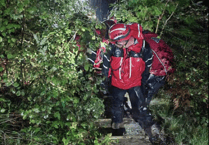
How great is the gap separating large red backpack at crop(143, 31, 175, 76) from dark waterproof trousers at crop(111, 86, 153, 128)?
0.74 m

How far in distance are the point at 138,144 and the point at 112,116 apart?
30.6 inches

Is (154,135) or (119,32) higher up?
(119,32)

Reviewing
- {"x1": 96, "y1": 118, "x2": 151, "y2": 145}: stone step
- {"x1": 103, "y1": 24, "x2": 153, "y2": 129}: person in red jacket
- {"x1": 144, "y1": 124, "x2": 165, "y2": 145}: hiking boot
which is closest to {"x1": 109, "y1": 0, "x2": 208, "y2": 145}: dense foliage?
{"x1": 144, "y1": 124, "x2": 165, "y2": 145}: hiking boot

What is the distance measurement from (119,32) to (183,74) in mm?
2478

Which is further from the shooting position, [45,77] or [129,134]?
[129,134]

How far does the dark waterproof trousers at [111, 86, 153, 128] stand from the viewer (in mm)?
3884

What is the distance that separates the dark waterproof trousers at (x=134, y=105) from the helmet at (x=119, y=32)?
3.78ft

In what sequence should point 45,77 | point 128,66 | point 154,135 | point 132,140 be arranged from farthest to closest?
point 154,135 → point 132,140 → point 128,66 → point 45,77

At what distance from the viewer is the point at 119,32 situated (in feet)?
10.2

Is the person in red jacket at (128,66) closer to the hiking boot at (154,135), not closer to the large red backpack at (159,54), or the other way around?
the hiking boot at (154,135)

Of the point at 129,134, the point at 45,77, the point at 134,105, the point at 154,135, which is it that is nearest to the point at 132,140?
the point at 129,134

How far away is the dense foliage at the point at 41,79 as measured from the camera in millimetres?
2146

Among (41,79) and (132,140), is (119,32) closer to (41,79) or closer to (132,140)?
(41,79)

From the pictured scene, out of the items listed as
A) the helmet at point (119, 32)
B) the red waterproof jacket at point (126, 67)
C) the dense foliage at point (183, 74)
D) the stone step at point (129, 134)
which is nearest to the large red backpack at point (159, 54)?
the dense foliage at point (183, 74)
